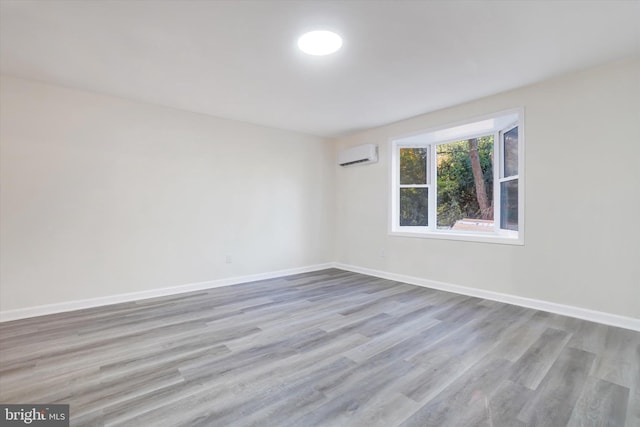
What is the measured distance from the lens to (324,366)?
2055 millimetres

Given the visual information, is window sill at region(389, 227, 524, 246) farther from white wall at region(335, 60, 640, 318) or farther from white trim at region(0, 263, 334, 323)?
white trim at region(0, 263, 334, 323)

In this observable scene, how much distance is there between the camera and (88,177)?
3.30m

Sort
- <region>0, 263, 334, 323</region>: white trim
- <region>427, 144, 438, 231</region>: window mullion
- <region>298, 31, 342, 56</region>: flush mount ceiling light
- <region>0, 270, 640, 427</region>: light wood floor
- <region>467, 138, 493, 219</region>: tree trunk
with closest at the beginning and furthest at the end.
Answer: <region>0, 270, 640, 427</region>: light wood floor → <region>298, 31, 342, 56</region>: flush mount ceiling light → <region>0, 263, 334, 323</region>: white trim → <region>467, 138, 493, 219</region>: tree trunk → <region>427, 144, 438, 231</region>: window mullion

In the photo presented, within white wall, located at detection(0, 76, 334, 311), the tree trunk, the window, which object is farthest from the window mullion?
white wall, located at detection(0, 76, 334, 311)

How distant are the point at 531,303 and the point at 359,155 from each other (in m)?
3.09

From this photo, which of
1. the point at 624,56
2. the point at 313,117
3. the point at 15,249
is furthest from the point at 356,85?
the point at 15,249

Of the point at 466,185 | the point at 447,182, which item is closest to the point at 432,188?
the point at 447,182

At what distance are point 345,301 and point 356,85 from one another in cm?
242

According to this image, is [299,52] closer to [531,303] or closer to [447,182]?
[447,182]

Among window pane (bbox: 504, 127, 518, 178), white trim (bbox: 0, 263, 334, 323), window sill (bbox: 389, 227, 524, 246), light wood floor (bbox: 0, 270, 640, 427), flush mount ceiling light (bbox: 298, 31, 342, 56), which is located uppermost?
flush mount ceiling light (bbox: 298, 31, 342, 56)

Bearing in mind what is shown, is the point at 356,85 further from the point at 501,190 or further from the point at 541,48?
the point at 501,190

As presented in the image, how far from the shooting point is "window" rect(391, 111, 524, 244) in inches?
143

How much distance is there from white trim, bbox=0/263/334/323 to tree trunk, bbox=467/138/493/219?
302 cm

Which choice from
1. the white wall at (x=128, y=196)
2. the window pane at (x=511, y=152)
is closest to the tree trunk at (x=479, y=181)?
the window pane at (x=511, y=152)
